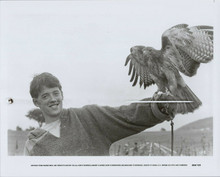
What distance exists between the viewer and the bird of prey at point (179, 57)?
2.77 m

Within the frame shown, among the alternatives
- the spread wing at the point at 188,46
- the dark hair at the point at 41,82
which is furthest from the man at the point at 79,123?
the spread wing at the point at 188,46

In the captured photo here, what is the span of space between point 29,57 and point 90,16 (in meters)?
0.40

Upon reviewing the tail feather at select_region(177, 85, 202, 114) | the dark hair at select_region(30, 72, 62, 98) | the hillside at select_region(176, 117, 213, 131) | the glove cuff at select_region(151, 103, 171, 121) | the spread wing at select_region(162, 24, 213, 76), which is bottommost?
the hillside at select_region(176, 117, 213, 131)

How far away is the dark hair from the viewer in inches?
109

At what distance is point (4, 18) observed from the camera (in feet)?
9.13

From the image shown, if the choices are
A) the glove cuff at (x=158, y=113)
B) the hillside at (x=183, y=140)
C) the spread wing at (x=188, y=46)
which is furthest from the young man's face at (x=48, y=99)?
the spread wing at (x=188, y=46)

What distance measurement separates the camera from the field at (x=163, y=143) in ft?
9.11

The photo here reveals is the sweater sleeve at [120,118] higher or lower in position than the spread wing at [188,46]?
lower

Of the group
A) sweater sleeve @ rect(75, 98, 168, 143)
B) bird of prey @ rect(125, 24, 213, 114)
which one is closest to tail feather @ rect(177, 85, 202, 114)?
bird of prey @ rect(125, 24, 213, 114)

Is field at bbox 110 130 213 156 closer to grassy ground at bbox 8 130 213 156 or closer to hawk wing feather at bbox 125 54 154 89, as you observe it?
grassy ground at bbox 8 130 213 156

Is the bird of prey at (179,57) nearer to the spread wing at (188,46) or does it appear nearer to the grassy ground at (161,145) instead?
the spread wing at (188,46)

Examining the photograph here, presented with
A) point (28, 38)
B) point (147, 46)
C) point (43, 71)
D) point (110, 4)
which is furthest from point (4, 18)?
point (147, 46)

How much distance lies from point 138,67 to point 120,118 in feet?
0.97

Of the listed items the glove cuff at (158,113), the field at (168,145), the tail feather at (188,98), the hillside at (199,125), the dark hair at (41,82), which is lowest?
the field at (168,145)
